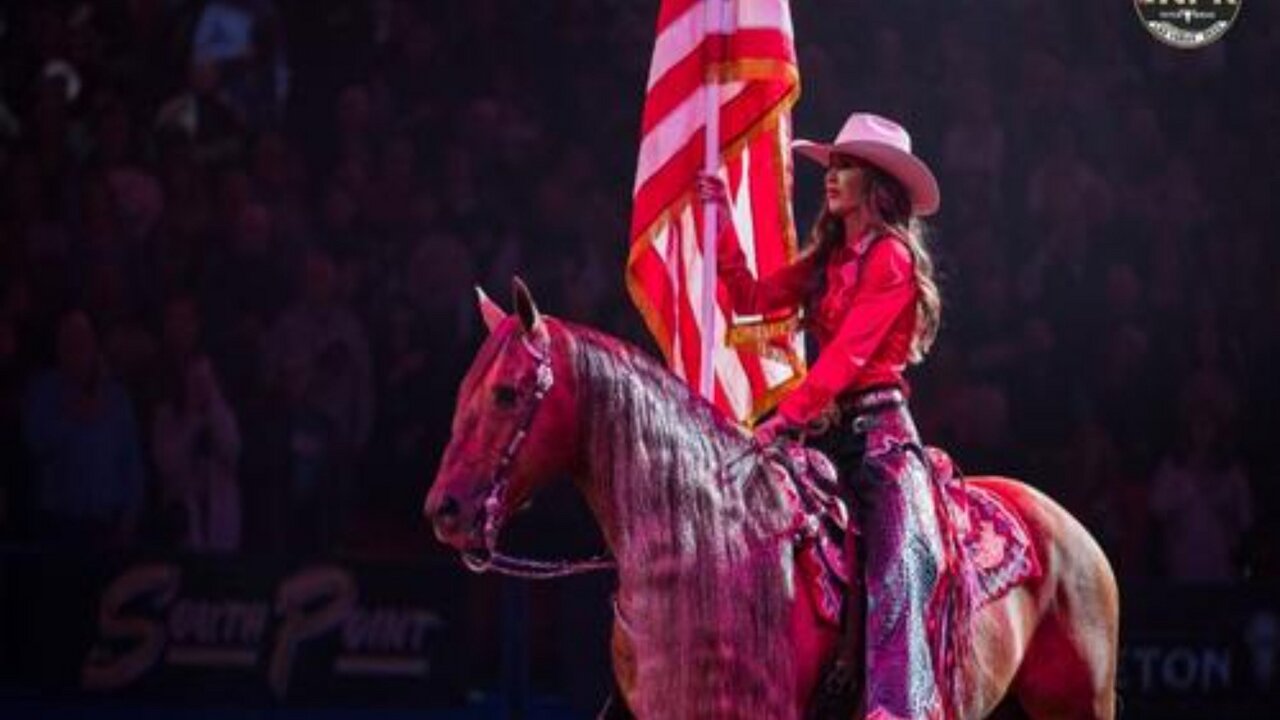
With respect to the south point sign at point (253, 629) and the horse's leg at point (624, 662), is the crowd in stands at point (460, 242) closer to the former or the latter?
the south point sign at point (253, 629)

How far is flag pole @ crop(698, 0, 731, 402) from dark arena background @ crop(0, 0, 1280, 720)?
129 inches

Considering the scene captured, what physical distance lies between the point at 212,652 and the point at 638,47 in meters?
4.92

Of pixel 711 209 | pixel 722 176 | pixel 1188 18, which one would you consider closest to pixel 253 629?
pixel 722 176

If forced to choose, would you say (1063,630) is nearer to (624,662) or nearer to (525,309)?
(624,662)

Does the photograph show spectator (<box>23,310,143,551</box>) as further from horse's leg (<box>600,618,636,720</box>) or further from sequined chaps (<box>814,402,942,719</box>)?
sequined chaps (<box>814,402,942,719</box>)

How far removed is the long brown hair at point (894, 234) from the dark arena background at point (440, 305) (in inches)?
145

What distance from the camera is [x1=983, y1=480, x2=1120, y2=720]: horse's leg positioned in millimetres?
7766

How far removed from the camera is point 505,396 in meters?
6.37

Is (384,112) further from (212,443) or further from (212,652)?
(212,652)

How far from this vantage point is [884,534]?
678cm

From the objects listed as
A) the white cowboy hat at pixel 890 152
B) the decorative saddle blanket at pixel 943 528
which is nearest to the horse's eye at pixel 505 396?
the decorative saddle blanket at pixel 943 528

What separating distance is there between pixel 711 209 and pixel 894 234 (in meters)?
0.75

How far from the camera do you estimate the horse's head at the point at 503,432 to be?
6.26 m

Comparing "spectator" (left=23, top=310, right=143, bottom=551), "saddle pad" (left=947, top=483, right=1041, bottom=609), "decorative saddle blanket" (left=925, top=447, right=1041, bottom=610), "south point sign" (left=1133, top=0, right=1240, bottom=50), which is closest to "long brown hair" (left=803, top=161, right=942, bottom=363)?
"decorative saddle blanket" (left=925, top=447, right=1041, bottom=610)
